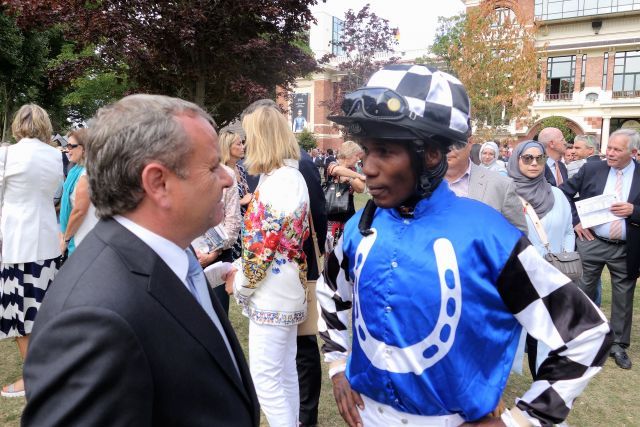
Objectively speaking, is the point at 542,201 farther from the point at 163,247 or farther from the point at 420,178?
the point at 163,247

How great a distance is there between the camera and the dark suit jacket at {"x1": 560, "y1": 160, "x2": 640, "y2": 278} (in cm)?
461

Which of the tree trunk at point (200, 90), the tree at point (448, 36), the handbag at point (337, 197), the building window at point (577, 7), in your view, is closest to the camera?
the handbag at point (337, 197)

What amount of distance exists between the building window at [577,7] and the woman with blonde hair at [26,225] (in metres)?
40.0

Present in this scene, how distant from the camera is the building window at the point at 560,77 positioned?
35781 mm

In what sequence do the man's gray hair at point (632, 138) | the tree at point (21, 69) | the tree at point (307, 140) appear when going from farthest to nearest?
the tree at point (307, 140), the tree at point (21, 69), the man's gray hair at point (632, 138)

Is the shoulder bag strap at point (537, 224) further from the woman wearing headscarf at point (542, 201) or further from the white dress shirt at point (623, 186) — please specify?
the white dress shirt at point (623, 186)

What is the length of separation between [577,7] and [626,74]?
20.2 ft

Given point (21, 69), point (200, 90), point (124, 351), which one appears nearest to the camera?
point (124, 351)

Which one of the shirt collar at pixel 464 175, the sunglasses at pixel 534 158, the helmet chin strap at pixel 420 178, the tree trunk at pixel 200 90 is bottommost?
the shirt collar at pixel 464 175

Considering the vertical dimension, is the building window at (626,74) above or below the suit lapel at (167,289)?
above

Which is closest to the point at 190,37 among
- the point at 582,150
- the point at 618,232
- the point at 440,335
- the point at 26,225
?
the point at 26,225

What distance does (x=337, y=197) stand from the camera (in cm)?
526

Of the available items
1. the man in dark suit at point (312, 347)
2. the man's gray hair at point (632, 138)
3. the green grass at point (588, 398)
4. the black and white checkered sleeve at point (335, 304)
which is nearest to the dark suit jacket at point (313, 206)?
the man in dark suit at point (312, 347)

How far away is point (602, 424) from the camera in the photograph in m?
3.69
